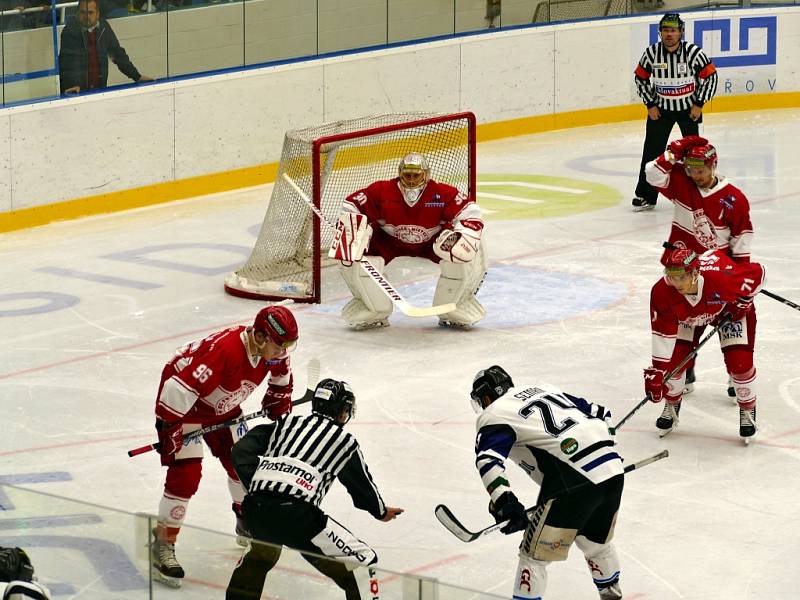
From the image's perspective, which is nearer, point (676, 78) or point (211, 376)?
point (211, 376)

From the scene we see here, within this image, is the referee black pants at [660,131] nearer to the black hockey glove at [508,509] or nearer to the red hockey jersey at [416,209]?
the red hockey jersey at [416,209]

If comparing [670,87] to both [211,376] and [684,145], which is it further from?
[211,376]

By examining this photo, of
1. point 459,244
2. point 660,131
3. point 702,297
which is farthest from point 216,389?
point 660,131

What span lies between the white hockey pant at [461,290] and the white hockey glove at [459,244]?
18cm

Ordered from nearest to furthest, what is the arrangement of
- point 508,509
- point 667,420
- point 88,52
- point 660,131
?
point 508,509
point 667,420
point 88,52
point 660,131

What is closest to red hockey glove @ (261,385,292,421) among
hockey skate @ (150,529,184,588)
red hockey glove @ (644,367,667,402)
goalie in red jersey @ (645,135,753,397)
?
hockey skate @ (150,529,184,588)

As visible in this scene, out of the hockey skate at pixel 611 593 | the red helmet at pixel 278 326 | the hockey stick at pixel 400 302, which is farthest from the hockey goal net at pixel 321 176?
the hockey skate at pixel 611 593

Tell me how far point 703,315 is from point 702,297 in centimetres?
10

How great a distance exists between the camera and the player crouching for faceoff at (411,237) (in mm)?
8125

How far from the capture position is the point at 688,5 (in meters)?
14.6

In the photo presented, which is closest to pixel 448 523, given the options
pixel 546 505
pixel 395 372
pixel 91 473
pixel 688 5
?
pixel 546 505

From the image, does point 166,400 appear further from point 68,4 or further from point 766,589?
point 68,4

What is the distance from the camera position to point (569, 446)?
4617mm

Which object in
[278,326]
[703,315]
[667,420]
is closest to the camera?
[278,326]
